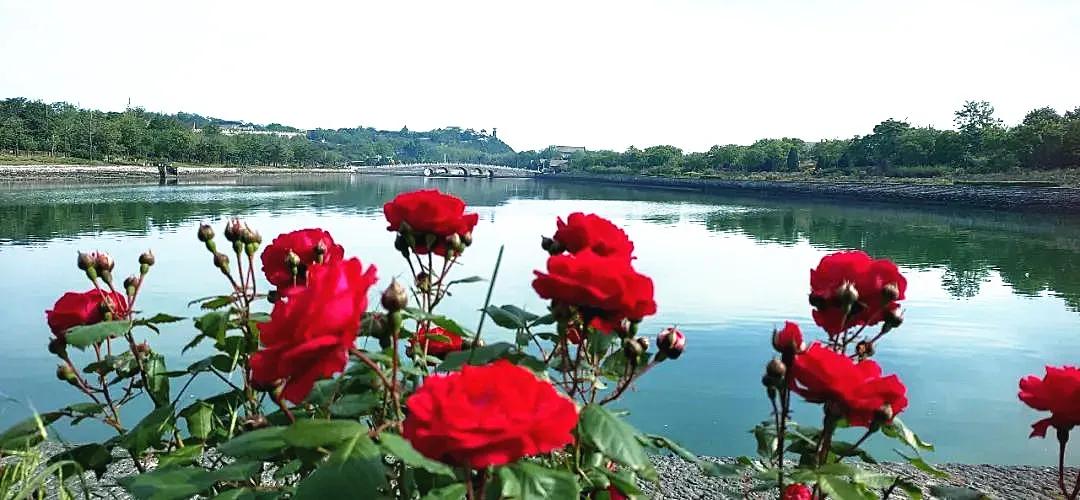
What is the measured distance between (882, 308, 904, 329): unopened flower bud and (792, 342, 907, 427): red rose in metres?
0.30

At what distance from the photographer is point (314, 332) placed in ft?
2.64

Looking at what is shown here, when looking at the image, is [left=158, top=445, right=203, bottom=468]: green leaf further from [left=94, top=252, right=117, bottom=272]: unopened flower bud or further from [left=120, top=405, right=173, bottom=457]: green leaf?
[left=94, top=252, right=117, bottom=272]: unopened flower bud

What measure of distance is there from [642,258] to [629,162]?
76.5 m

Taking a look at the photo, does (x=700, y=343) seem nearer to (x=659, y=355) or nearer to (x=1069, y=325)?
(x=1069, y=325)

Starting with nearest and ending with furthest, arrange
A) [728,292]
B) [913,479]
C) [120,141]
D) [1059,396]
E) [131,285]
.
Answer: [1059,396], [131,285], [913,479], [728,292], [120,141]

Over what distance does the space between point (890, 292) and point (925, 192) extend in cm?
4330

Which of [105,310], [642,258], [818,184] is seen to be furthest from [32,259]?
[818,184]

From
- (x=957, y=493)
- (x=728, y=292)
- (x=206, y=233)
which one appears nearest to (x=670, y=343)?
(x=957, y=493)

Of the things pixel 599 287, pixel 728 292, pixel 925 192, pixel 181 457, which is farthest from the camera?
pixel 925 192

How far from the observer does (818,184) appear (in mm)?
49438

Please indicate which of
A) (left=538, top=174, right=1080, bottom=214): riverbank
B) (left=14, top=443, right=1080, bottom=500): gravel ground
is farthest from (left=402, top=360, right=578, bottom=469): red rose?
(left=538, top=174, right=1080, bottom=214): riverbank

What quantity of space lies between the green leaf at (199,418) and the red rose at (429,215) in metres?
0.53

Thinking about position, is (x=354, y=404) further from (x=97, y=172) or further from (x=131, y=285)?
(x=97, y=172)

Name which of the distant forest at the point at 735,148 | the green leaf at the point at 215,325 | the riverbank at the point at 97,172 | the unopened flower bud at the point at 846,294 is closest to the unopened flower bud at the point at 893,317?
the unopened flower bud at the point at 846,294
